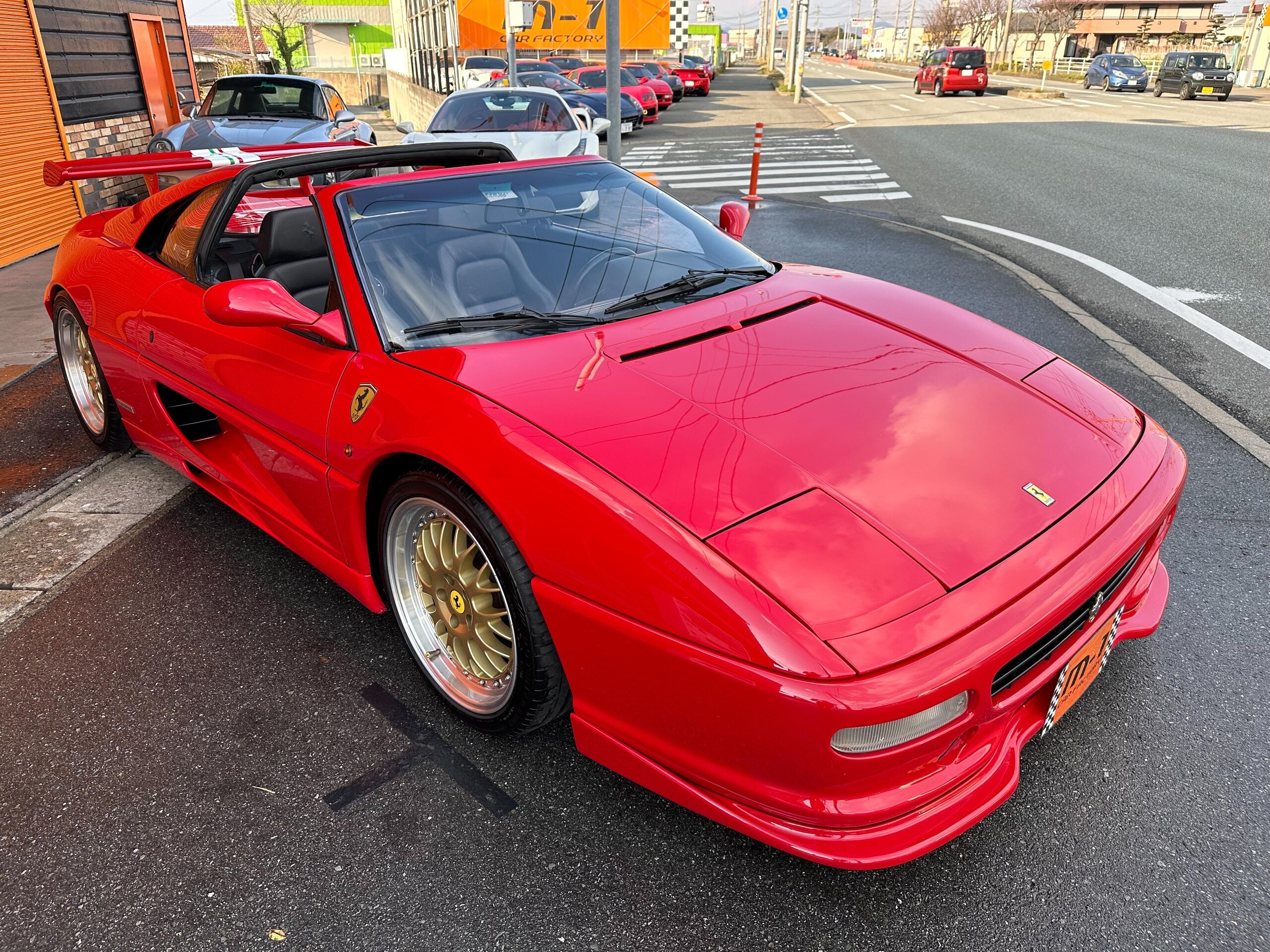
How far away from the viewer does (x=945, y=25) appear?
76.1 m

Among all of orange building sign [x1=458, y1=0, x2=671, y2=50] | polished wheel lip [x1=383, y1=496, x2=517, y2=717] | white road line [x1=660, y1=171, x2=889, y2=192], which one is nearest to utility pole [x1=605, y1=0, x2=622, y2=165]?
white road line [x1=660, y1=171, x2=889, y2=192]

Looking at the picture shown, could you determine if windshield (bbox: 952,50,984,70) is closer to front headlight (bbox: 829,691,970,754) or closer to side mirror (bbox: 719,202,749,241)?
side mirror (bbox: 719,202,749,241)

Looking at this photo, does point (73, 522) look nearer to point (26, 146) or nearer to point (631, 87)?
point (26, 146)

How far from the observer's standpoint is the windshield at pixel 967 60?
2913cm

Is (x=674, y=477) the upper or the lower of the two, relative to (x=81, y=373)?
upper

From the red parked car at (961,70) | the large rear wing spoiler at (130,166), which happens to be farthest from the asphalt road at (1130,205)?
the red parked car at (961,70)

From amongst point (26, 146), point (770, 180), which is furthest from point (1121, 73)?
point (26, 146)

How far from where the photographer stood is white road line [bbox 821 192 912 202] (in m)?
10.7

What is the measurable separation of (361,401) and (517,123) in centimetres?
1018

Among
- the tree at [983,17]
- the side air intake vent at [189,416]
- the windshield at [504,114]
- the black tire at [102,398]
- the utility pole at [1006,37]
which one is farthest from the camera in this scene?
the tree at [983,17]

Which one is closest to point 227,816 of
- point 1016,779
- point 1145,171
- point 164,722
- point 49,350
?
point 164,722

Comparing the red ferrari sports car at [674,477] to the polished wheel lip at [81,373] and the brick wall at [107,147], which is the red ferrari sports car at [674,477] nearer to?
the polished wheel lip at [81,373]

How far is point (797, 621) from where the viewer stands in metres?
1.58

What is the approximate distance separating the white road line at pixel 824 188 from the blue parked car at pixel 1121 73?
26796 mm
